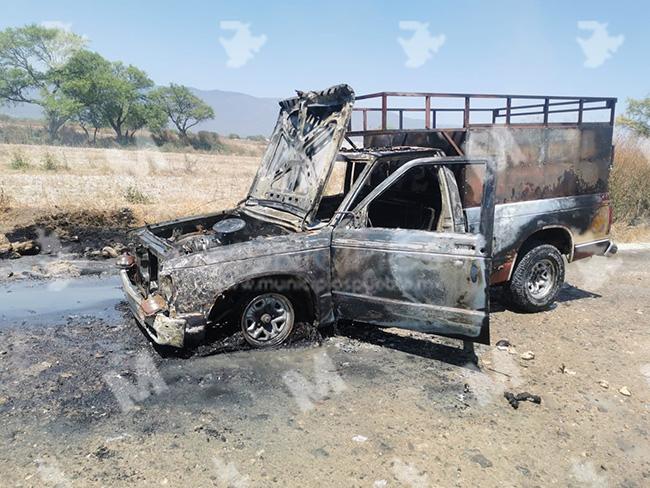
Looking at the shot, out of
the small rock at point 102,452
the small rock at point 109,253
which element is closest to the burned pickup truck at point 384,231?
the small rock at point 102,452

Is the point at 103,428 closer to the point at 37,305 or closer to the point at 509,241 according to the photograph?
the point at 37,305

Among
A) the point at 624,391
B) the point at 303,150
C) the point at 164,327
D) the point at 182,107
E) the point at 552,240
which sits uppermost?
the point at 182,107

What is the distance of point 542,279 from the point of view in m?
6.46

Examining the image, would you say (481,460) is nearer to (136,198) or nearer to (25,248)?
(25,248)

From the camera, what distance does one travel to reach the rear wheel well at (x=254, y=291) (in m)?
4.75

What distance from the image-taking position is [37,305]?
21.0 ft

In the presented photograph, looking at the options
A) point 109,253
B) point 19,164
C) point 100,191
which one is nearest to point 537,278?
point 109,253

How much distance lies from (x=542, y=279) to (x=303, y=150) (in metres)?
3.38

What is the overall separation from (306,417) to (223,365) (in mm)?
1136

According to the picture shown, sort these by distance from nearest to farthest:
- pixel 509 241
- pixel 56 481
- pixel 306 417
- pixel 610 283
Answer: pixel 56 481 → pixel 306 417 → pixel 509 241 → pixel 610 283

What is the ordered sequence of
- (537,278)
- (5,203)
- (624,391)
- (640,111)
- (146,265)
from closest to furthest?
1. (624,391)
2. (146,265)
3. (537,278)
4. (5,203)
5. (640,111)

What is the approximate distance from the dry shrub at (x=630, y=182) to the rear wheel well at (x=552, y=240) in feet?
22.0

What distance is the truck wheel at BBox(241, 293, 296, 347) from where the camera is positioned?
4.85 m

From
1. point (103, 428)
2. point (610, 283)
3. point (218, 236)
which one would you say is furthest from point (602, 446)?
point (610, 283)
